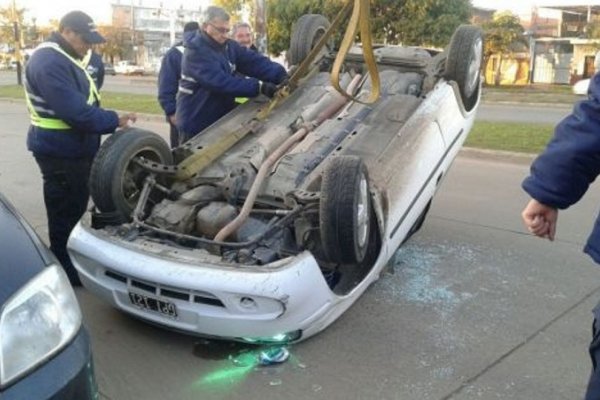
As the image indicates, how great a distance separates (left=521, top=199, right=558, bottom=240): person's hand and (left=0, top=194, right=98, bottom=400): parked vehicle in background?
1.42m

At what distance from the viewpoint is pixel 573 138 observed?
189 centimetres

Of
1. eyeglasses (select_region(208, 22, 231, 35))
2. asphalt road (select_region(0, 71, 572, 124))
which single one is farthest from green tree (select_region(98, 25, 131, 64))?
eyeglasses (select_region(208, 22, 231, 35))

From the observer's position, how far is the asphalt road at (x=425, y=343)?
3334 millimetres

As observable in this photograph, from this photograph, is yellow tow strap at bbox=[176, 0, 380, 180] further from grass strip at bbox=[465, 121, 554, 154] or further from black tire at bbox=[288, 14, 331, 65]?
grass strip at bbox=[465, 121, 554, 154]

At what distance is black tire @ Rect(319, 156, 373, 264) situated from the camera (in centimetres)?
352

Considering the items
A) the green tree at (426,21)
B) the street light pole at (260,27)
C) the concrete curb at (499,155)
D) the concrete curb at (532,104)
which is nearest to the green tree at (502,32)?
the green tree at (426,21)

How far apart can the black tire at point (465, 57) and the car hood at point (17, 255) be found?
360 centimetres

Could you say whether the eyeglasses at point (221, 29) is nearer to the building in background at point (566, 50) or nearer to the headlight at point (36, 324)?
the headlight at point (36, 324)

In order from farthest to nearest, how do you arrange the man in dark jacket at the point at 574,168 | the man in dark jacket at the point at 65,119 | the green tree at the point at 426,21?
the green tree at the point at 426,21 → the man in dark jacket at the point at 65,119 → the man in dark jacket at the point at 574,168

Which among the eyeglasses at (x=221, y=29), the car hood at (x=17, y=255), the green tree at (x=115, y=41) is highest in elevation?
the eyeglasses at (x=221, y=29)

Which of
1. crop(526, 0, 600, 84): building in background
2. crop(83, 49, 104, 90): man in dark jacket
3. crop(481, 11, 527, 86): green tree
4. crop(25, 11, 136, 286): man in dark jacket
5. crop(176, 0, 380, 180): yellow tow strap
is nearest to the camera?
crop(176, 0, 380, 180): yellow tow strap

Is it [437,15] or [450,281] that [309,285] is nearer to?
[450,281]

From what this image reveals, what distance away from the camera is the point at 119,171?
4137 mm

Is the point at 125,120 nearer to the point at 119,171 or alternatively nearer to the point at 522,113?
the point at 119,171
